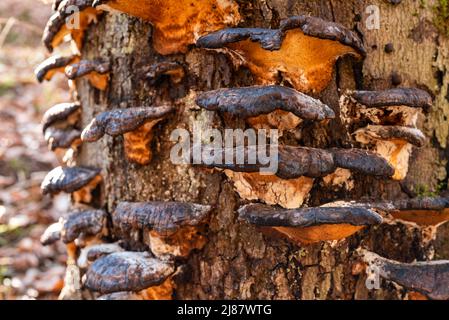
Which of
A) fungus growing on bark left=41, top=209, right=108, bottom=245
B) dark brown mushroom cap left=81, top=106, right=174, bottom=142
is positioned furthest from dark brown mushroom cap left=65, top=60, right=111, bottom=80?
fungus growing on bark left=41, top=209, right=108, bottom=245

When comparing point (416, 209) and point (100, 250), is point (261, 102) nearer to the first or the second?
point (416, 209)

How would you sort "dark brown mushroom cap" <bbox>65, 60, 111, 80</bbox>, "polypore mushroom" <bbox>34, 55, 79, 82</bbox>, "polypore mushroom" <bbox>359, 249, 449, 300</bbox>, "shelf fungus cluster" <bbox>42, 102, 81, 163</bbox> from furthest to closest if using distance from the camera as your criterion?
"shelf fungus cluster" <bbox>42, 102, 81, 163</bbox>, "polypore mushroom" <bbox>34, 55, 79, 82</bbox>, "dark brown mushroom cap" <bbox>65, 60, 111, 80</bbox>, "polypore mushroom" <bbox>359, 249, 449, 300</bbox>

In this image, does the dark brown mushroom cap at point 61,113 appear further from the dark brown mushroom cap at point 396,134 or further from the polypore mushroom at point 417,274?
the polypore mushroom at point 417,274

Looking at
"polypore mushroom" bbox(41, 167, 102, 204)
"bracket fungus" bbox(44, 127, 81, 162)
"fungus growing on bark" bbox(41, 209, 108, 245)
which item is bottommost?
"fungus growing on bark" bbox(41, 209, 108, 245)

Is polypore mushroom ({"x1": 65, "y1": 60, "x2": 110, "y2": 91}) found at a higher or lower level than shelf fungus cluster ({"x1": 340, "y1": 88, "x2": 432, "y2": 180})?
higher

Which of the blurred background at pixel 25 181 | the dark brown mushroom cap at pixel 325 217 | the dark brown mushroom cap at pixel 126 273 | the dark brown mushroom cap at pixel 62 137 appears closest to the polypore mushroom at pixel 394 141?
the dark brown mushroom cap at pixel 325 217

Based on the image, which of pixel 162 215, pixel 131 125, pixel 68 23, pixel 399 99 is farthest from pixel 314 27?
pixel 68 23

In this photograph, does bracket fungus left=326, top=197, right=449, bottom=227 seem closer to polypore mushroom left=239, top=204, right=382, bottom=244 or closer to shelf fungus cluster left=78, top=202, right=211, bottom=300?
polypore mushroom left=239, top=204, right=382, bottom=244
